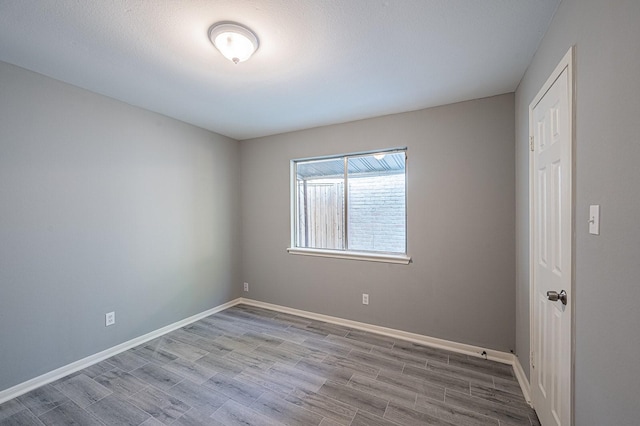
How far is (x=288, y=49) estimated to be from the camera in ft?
5.91

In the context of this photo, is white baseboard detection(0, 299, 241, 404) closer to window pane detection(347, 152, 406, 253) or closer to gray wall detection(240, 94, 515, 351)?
gray wall detection(240, 94, 515, 351)

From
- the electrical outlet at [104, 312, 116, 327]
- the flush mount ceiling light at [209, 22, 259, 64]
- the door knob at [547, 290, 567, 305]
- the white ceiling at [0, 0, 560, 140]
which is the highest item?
the white ceiling at [0, 0, 560, 140]

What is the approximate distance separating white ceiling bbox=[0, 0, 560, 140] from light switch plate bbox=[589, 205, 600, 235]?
114 centimetres

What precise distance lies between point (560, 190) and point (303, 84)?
76.8 inches

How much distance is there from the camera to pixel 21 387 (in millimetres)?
2006

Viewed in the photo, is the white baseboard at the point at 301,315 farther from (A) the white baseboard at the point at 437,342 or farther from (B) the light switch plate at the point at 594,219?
(B) the light switch plate at the point at 594,219

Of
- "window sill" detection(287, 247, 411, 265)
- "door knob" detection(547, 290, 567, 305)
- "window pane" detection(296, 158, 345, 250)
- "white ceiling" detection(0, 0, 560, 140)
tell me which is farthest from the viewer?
"window pane" detection(296, 158, 345, 250)

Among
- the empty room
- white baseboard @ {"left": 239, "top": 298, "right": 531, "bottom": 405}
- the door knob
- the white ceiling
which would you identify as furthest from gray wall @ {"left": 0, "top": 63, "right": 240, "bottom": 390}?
the door knob

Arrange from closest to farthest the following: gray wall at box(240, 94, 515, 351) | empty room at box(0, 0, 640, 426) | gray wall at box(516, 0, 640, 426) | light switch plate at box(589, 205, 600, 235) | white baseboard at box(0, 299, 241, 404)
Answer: gray wall at box(516, 0, 640, 426) < light switch plate at box(589, 205, 600, 235) < empty room at box(0, 0, 640, 426) < white baseboard at box(0, 299, 241, 404) < gray wall at box(240, 94, 515, 351)

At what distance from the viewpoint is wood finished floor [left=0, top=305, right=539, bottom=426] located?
1773 millimetres

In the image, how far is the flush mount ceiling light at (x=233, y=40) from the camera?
1555mm

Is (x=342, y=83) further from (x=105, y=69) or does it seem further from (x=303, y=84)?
(x=105, y=69)

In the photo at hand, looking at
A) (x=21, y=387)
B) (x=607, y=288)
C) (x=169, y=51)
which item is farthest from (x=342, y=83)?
(x=21, y=387)

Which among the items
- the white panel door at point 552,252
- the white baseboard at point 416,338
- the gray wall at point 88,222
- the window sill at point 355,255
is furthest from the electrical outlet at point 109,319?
the white panel door at point 552,252
